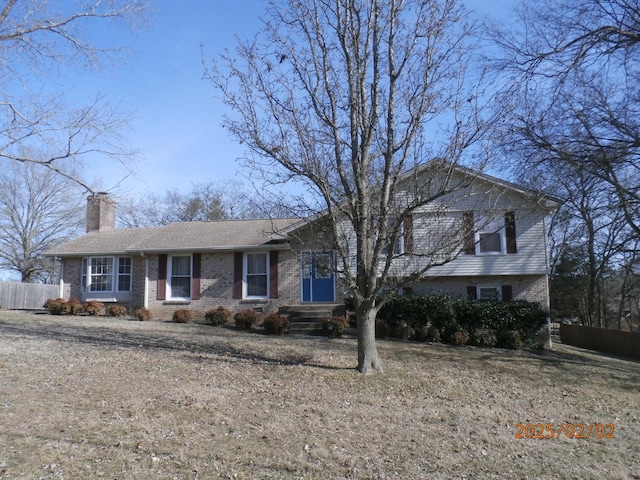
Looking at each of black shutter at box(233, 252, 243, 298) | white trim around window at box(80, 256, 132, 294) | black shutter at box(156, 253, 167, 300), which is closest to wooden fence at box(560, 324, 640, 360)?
black shutter at box(233, 252, 243, 298)

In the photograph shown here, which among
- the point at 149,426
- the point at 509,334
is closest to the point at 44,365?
the point at 149,426

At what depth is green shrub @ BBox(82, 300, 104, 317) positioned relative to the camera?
19344mm

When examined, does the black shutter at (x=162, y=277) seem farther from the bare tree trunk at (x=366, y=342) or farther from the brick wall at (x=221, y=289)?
the bare tree trunk at (x=366, y=342)

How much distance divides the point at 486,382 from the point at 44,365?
29.0 feet

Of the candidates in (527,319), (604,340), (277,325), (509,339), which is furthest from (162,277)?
(604,340)

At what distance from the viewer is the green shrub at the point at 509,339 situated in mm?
14922

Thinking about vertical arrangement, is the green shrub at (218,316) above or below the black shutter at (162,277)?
below

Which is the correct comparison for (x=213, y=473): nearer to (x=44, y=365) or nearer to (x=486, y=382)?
(x=44, y=365)

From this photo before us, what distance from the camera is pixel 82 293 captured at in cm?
2117

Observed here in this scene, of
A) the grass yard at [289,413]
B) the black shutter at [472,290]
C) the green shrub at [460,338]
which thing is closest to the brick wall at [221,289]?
the grass yard at [289,413]

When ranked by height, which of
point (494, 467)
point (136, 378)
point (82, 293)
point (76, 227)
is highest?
point (76, 227)

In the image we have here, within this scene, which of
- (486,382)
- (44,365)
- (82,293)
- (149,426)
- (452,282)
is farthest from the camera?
(82,293)

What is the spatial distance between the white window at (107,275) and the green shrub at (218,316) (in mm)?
5102

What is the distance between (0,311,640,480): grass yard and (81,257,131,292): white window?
8.02 metres
